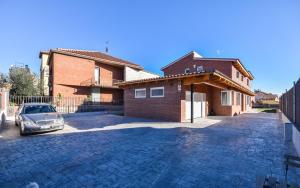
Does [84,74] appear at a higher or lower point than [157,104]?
higher

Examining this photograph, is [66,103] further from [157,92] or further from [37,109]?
[157,92]

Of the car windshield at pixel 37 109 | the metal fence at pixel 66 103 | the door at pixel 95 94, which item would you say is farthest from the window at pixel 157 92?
the door at pixel 95 94

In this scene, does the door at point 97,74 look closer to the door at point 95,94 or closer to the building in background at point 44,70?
the door at point 95,94

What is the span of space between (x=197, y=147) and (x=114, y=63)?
20.8m

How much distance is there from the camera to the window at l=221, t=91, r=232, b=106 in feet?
54.5

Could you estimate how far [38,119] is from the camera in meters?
7.87

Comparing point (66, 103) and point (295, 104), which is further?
point (66, 103)

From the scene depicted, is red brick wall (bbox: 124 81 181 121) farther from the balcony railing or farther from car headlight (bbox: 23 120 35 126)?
car headlight (bbox: 23 120 35 126)

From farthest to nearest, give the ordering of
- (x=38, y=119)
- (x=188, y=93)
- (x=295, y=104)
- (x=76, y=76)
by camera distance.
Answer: (x=76, y=76) → (x=188, y=93) → (x=38, y=119) → (x=295, y=104)

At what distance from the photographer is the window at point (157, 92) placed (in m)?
12.9

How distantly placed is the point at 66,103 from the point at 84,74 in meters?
4.98

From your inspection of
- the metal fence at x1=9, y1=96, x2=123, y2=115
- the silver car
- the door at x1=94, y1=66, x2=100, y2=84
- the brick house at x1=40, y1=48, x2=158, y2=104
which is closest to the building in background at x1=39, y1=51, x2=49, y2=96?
the brick house at x1=40, y1=48, x2=158, y2=104

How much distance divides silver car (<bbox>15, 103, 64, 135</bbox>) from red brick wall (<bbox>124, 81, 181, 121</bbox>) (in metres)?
6.97

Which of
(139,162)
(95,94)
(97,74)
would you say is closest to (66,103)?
(95,94)
